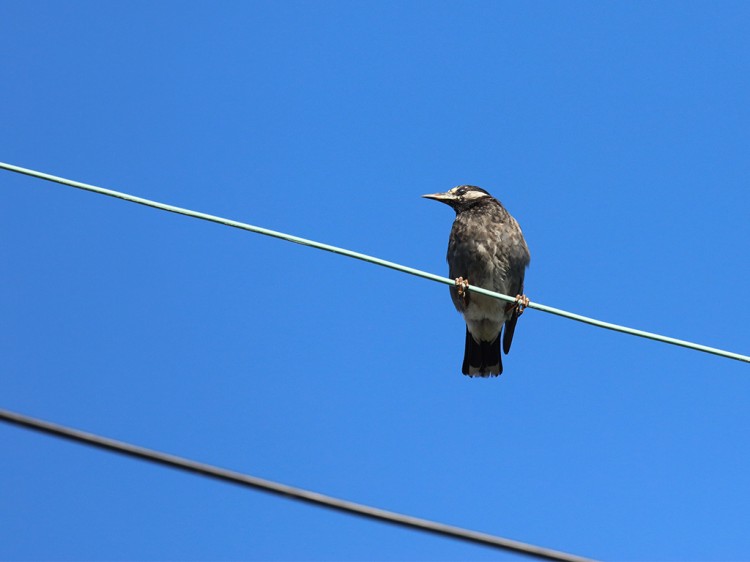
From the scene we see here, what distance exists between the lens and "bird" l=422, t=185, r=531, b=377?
356 inches

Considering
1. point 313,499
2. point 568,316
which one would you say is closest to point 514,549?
point 313,499

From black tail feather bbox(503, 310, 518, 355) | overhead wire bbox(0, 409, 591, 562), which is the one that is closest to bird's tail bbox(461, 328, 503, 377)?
black tail feather bbox(503, 310, 518, 355)

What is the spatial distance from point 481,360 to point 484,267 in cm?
111

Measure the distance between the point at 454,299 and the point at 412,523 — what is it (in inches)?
244

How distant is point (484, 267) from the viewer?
9.02m

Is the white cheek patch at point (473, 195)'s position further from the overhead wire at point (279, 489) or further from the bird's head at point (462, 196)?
the overhead wire at point (279, 489)

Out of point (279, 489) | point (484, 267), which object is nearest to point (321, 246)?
point (279, 489)

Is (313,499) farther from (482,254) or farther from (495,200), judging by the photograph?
(495,200)

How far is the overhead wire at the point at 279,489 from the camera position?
3133 millimetres

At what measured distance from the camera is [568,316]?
5531 millimetres

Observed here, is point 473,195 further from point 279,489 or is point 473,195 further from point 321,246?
point 279,489

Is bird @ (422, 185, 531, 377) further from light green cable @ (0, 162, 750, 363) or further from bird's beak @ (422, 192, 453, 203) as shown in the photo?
light green cable @ (0, 162, 750, 363)

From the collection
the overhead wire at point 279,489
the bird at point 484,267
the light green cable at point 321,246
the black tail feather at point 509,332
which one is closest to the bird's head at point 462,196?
the bird at point 484,267

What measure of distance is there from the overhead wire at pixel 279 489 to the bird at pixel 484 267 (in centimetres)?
535
